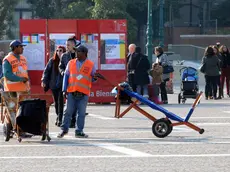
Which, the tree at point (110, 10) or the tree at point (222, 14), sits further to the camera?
the tree at point (222, 14)

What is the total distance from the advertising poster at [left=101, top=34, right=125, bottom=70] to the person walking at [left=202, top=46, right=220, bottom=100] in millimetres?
3467

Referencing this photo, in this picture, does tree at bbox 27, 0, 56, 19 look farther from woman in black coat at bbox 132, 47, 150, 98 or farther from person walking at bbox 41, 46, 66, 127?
person walking at bbox 41, 46, 66, 127

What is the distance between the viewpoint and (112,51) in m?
26.2

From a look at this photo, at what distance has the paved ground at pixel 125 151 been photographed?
483 inches

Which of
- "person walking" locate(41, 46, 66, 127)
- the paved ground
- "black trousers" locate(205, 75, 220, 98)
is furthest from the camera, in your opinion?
"black trousers" locate(205, 75, 220, 98)

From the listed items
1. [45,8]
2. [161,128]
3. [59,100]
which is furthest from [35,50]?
[45,8]

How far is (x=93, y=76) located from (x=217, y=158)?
374 centimetres

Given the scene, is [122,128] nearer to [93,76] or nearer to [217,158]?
[93,76]

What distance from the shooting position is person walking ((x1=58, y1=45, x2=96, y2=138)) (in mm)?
16016

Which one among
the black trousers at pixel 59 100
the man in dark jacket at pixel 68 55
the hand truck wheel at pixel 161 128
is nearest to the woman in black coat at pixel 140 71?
the black trousers at pixel 59 100

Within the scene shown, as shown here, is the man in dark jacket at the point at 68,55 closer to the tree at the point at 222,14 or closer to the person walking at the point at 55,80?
the person walking at the point at 55,80

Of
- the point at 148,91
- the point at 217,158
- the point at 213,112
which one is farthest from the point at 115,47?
the point at 217,158

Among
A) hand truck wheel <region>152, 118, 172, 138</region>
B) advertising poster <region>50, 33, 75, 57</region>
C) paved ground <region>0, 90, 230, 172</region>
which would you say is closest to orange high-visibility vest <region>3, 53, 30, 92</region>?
paved ground <region>0, 90, 230, 172</region>

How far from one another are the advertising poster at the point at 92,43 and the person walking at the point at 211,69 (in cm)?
406
